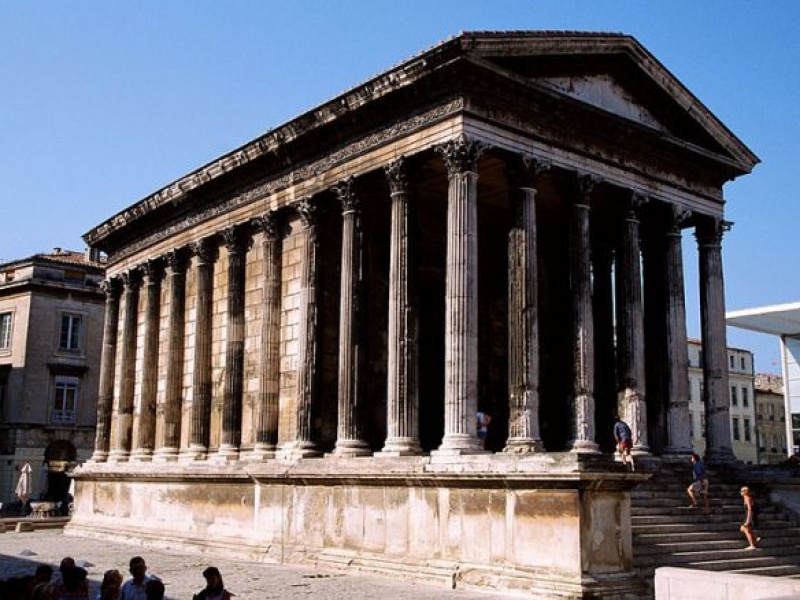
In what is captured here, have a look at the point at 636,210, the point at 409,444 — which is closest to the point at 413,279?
the point at 409,444

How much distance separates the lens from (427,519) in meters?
16.5

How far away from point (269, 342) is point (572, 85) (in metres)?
8.98

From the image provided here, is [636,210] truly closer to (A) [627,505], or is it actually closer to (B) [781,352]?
(A) [627,505]

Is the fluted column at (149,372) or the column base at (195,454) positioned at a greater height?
the fluted column at (149,372)

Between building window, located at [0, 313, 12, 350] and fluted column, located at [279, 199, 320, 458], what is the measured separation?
90.0 ft

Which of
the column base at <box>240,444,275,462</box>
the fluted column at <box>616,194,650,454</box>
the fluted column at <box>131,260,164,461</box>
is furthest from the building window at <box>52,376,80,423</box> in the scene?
the fluted column at <box>616,194,650,454</box>

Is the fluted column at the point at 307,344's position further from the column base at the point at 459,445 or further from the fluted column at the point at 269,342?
the column base at the point at 459,445

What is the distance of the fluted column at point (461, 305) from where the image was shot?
1684 cm

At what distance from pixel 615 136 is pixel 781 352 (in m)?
26.2

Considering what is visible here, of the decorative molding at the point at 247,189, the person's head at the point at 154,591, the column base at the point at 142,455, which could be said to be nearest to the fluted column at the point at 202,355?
the decorative molding at the point at 247,189

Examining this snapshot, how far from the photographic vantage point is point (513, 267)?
61.3ft

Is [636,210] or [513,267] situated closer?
[513,267]

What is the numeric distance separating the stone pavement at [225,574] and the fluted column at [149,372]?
10.4 ft

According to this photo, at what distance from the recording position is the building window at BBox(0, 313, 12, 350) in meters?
44.1
